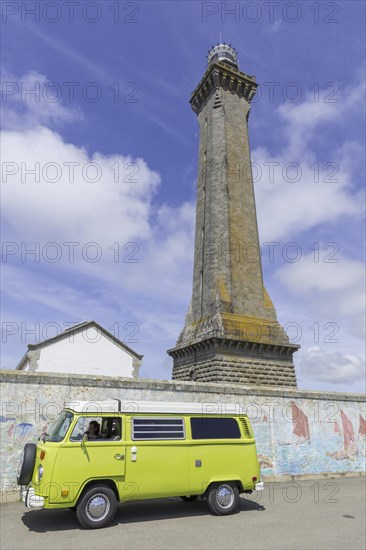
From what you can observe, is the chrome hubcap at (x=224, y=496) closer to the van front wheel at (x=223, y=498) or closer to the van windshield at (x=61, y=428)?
the van front wheel at (x=223, y=498)

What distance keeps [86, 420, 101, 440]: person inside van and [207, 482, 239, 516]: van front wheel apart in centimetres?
273

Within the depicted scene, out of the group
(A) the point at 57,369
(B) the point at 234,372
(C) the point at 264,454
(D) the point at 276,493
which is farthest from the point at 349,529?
(A) the point at 57,369

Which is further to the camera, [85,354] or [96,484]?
[85,354]

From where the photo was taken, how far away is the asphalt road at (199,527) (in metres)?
6.37

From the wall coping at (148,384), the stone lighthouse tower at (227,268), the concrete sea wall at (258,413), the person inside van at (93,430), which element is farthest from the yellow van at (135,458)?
the stone lighthouse tower at (227,268)

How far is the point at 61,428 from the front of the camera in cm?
763

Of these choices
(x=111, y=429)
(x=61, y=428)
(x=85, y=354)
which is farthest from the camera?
(x=85, y=354)

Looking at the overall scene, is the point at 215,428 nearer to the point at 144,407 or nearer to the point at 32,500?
the point at 144,407

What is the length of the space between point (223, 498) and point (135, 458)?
2226mm

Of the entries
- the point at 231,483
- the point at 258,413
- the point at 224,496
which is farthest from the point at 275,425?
the point at 224,496

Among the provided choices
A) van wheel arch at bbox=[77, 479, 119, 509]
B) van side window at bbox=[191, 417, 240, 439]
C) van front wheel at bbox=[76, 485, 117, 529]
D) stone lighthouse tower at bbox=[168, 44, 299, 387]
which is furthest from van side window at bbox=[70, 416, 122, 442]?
stone lighthouse tower at bbox=[168, 44, 299, 387]

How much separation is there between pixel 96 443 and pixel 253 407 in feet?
22.4

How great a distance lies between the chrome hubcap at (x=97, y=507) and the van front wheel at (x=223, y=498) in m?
2.23

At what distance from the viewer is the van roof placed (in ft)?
25.0
